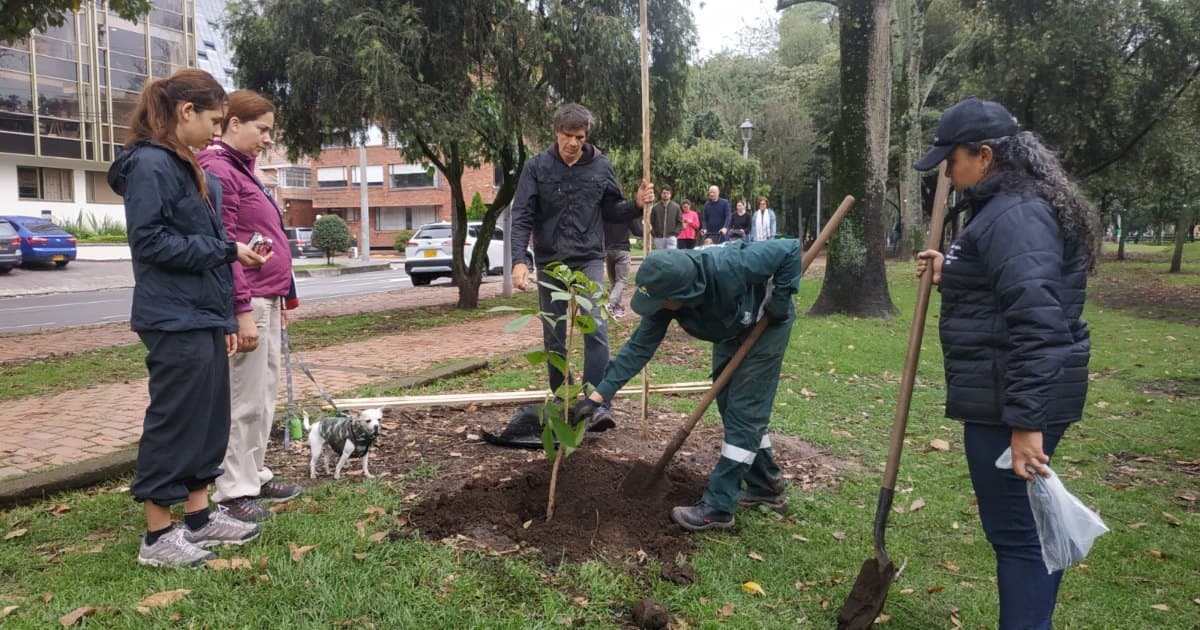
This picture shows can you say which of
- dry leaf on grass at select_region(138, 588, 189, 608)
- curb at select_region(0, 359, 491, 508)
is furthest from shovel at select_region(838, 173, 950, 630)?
curb at select_region(0, 359, 491, 508)

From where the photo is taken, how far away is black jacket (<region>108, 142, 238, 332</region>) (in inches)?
117

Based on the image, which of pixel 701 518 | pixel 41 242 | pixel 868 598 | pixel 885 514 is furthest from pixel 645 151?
pixel 41 242

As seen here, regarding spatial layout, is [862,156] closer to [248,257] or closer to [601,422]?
[601,422]

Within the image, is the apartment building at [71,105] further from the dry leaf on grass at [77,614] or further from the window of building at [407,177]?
the dry leaf on grass at [77,614]

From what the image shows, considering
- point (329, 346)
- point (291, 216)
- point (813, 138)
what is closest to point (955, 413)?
point (329, 346)

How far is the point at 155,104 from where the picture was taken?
3.06 metres

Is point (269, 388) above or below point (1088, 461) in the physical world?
above

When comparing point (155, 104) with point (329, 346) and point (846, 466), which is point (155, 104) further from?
point (329, 346)

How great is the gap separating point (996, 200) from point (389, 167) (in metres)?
51.2

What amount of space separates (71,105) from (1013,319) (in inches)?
1610

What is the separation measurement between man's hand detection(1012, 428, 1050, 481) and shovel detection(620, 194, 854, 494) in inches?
53.1

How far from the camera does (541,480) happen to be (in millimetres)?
4023

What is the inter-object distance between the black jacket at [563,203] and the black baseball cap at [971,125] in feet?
8.37

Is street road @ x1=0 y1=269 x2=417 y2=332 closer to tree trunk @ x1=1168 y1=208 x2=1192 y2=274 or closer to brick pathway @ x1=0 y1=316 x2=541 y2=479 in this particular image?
brick pathway @ x1=0 y1=316 x2=541 y2=479
